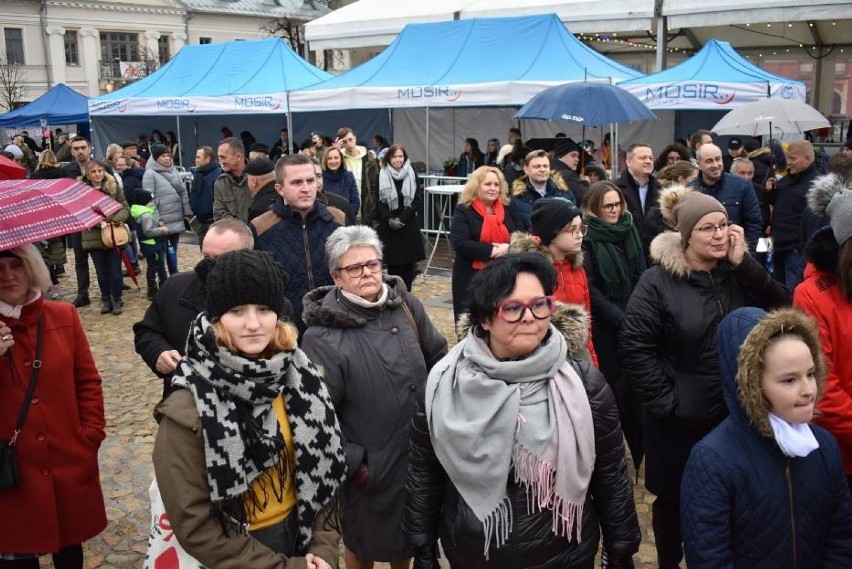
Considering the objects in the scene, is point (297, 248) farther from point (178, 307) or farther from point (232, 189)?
point (232, 189)

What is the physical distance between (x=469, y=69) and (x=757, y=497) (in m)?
11.4

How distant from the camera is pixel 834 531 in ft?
8.38

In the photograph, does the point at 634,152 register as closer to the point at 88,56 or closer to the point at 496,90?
the point at 496,90

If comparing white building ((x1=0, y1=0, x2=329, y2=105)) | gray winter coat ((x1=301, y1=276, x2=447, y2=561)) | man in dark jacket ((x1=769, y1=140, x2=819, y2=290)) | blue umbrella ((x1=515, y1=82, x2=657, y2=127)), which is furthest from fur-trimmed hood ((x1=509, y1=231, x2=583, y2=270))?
white building ((x1=0, y1=0, x2=329, y2=105))

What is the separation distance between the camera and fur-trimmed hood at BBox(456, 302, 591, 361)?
2.66 m

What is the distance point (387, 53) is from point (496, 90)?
342cm

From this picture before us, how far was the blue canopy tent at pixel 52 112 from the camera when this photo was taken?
2530 centimetres

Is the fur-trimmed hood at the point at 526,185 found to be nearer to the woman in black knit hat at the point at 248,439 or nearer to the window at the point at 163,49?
the woman in black knit hat at the point at 248,439

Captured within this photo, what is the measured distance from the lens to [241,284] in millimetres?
2318

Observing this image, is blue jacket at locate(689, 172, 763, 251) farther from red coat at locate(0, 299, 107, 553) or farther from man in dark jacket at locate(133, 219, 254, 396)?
red coat at locate(0, 299, 107, 553)

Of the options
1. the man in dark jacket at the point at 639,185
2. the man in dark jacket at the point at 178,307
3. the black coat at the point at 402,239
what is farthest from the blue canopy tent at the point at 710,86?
the man in dark jacket at the point at 178,307

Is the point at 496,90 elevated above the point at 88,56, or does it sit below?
below

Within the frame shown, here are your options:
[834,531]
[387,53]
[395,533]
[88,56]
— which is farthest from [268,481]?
[88,56]

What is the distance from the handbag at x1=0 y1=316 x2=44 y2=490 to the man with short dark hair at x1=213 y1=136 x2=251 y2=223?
15.4 ft
